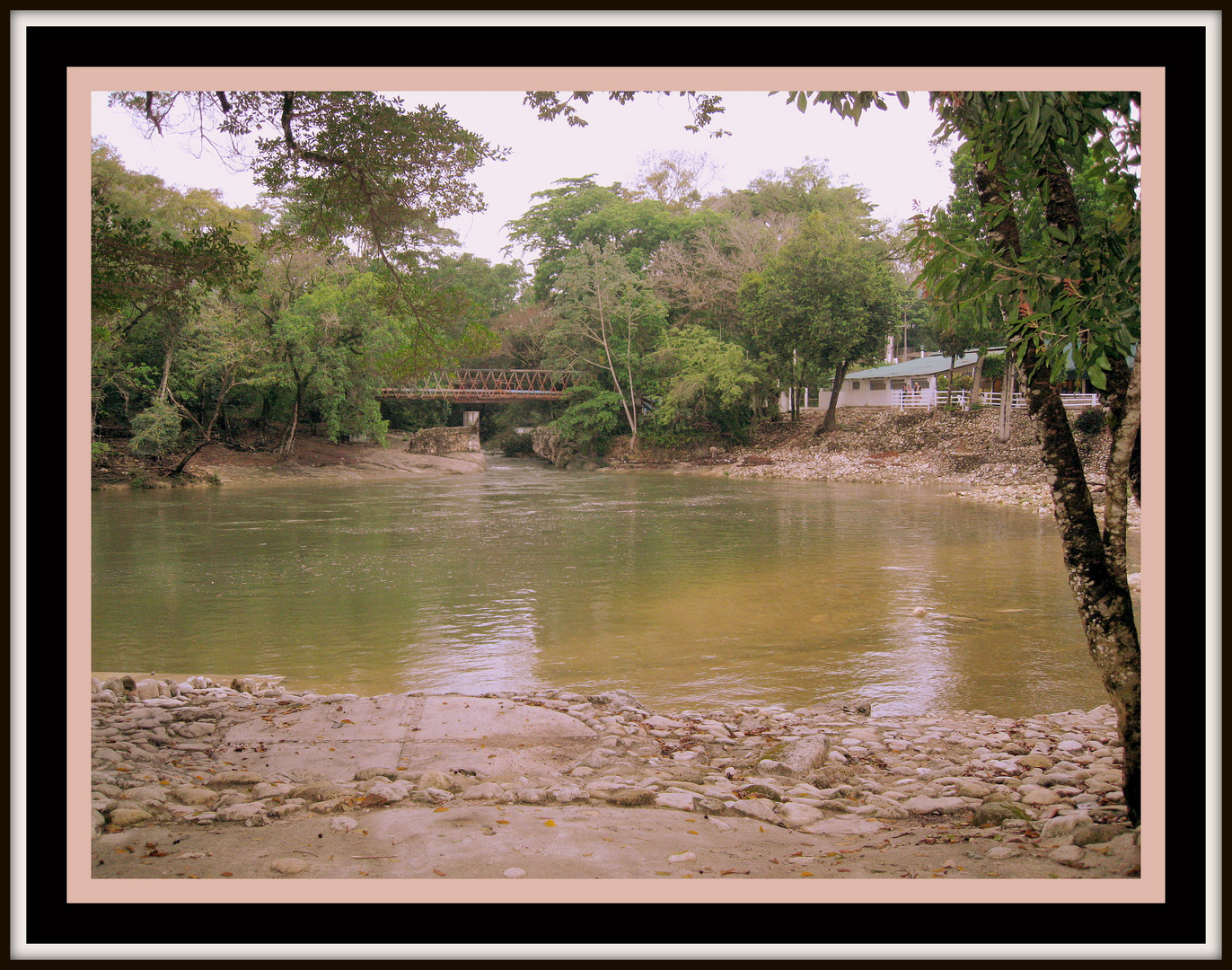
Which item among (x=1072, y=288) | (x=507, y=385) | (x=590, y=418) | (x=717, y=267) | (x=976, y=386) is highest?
(x=717, y=267)

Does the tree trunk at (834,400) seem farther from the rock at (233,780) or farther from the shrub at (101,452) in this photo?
the rock at (233,780)

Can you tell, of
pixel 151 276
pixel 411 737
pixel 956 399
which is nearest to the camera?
pixel 411 737

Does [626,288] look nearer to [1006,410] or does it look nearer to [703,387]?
[703,387]

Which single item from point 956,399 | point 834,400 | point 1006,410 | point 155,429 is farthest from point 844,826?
point 956,399

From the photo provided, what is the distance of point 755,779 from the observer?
3.77 metres

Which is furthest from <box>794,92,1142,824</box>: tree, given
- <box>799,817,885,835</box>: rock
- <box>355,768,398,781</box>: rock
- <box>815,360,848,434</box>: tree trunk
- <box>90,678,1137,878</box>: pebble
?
<box>815,360,848,434</box>: tree trunk

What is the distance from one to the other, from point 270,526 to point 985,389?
2452 cm

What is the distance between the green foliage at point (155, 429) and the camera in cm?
1830

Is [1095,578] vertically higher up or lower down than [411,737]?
higher up

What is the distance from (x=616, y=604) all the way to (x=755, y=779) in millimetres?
4749

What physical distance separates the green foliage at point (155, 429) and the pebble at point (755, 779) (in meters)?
15.3

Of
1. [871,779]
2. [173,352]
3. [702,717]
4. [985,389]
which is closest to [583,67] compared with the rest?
[871,779]

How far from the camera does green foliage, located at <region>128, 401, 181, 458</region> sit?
18.3 meters
